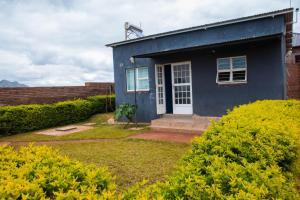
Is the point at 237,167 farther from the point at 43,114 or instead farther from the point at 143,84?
the point at 43,114

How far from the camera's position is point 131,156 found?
5.66 metres

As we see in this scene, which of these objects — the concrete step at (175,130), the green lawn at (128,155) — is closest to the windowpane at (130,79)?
the concrete step at (175,130)

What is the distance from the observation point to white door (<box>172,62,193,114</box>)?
9.79 meters

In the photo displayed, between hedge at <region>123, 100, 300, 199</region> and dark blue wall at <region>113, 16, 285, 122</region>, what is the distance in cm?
528

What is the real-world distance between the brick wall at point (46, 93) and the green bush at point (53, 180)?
1036 centimetres

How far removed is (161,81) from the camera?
34.4 ft

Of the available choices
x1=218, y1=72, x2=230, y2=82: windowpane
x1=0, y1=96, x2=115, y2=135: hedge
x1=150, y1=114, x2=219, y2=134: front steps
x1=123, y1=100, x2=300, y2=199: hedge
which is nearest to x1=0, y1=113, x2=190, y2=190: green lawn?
x1=150, y1=114, x2=219, y2=134: front steps

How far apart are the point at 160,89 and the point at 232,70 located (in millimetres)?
3380

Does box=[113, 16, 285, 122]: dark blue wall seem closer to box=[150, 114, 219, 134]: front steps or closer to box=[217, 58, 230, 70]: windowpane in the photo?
box=[217, 58, 230, 70]: windowpane

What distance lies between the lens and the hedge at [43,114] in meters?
9.73

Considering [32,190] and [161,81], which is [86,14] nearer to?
[161,81]

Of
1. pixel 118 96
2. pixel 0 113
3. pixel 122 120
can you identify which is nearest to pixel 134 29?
pixel 118 96

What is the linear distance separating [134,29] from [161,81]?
577 centimetres

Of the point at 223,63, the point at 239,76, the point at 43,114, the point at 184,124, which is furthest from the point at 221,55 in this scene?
the point at 43,114
